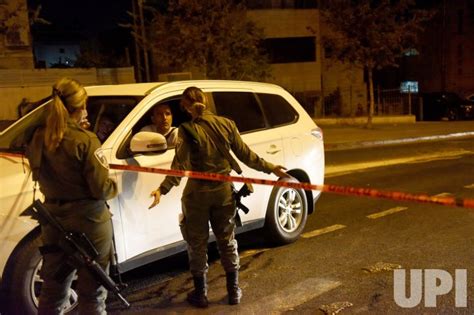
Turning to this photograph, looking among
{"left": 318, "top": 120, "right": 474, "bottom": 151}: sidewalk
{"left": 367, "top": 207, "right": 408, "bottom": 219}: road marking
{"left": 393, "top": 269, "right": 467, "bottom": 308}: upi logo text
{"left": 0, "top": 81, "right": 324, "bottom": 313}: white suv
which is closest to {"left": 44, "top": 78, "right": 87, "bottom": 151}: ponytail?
{"left": 0, "top": 81, "right": 324, "bottom": 313}: white suv

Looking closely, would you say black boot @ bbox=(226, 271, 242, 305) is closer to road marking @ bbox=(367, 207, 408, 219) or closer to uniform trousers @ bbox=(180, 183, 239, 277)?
uniform trousers @ bbox=(180, 183, 239, 277)

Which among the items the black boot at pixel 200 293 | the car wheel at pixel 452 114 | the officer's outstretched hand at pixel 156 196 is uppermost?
the officer's outstretched hand at pixel 156 196

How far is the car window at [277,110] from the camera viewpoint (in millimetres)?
6137

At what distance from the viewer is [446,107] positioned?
27.9 m

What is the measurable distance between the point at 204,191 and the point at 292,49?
27670 millimetres

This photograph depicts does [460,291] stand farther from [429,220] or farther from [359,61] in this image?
[359,61]

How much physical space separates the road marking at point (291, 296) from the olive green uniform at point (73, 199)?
1411mm

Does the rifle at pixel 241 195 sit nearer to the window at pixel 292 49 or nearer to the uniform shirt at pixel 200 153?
the uniform shirt at pixel 200 153

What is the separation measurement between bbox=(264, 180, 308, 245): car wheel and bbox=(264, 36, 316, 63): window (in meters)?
24.9

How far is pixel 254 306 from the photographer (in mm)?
4465

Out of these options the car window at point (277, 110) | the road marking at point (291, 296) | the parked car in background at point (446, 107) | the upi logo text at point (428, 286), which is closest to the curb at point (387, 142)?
the parked car in background at point (446, 107)

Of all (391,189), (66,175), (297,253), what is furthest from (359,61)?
(66,175)

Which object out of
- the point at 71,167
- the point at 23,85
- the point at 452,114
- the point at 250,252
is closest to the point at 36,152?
the point at 71,167

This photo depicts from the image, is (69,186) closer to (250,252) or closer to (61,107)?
(61,107)
